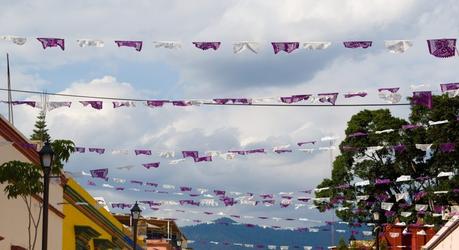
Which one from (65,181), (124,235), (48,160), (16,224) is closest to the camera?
(48,160)

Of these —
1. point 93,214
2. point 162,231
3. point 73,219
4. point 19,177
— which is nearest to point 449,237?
point 93,214

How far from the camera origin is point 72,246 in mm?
30734

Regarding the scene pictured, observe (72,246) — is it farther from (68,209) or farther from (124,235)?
(124,235)

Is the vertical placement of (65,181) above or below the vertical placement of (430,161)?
below

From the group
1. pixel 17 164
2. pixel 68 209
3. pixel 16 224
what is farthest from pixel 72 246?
pixel 17 164

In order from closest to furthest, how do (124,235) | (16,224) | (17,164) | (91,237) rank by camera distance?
(17,164), (16,224), (91,237), (124,235)

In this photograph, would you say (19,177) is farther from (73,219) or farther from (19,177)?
(73,219)

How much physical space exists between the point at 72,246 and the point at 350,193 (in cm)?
3605

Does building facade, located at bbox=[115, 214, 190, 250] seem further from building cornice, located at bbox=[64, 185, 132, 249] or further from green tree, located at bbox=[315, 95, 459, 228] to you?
building cornice, located at bbox=[64, 185, 132, 249]

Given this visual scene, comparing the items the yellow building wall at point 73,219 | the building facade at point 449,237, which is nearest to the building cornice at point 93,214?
the yellow building wall at point 73,219

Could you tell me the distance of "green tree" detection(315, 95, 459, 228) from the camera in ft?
185

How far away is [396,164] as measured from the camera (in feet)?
203

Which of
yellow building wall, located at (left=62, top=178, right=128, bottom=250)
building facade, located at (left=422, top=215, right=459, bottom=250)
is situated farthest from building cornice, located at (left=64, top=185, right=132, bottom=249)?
building facade, located at (left=422, top=215, right=459, bottom=250)

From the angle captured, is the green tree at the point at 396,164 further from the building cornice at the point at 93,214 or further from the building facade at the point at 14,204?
the building facade at the point at 14,204
